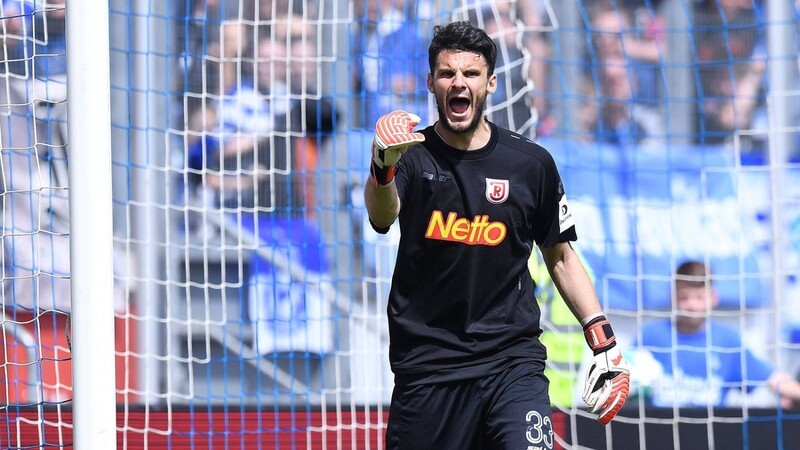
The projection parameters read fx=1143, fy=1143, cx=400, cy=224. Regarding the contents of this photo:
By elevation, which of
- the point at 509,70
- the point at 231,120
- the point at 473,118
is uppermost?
the point at 509,70

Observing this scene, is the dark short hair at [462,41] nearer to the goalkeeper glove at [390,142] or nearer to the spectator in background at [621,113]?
the goalkeeper glove at [390,142]

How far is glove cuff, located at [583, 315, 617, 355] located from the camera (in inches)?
158

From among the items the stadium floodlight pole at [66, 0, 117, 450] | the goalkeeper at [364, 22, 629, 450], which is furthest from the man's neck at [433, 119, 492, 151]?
the stadium floodlight pole at [66, 0, 117, 450]

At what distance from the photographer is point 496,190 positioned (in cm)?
389

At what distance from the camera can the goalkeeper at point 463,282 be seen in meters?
3.84

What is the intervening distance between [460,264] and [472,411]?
1.63 feet

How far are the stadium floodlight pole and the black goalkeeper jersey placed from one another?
1.02 meters

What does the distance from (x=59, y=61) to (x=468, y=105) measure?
3.39 m

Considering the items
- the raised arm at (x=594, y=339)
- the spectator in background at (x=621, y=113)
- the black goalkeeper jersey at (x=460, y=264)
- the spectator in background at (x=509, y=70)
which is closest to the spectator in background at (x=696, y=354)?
the spectator in background at (x=621, y=113)

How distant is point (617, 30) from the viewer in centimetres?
704

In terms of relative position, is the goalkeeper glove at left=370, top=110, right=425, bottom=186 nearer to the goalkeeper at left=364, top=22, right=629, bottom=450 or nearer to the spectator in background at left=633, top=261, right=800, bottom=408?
the goalkeeper at left=364, top=22, right=629, bottom=450

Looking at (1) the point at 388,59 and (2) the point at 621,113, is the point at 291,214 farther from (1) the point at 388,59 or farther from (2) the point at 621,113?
(2) the point at 621,113

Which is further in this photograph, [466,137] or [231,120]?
[231,120]

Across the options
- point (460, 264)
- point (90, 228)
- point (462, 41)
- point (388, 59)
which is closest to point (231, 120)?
point (388, 59)
